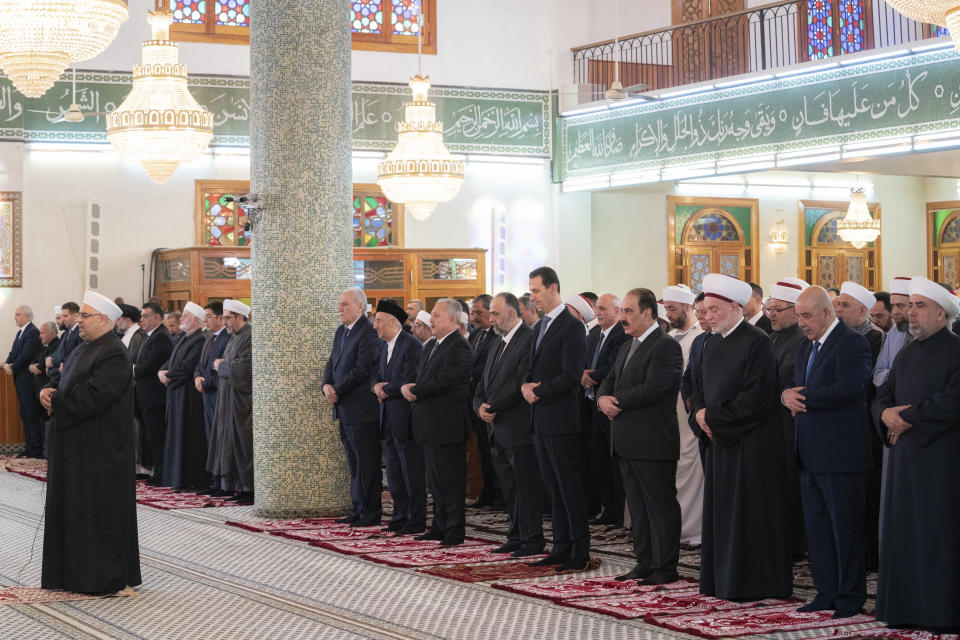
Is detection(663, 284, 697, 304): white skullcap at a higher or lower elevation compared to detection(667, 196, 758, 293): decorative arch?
lower

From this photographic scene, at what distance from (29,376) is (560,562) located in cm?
704

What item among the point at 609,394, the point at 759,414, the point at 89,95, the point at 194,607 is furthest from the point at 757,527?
the point at 89,95

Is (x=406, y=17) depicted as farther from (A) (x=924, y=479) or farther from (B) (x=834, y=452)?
(A) (x=924, y=479)

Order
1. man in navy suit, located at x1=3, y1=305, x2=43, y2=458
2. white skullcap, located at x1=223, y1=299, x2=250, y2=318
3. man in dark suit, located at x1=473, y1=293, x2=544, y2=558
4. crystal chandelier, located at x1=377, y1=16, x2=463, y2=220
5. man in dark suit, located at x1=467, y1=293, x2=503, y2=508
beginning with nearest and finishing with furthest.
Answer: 1. man in dark suit, located at x1=473, y1=293, x2=544, y2=558
2. man in dark suit, located at x1=467, y1=293, x2=503, y2=508
3. white skullcap, located at x1=223, y1=299, x2=250, y2=318
4. crystal chandelier, located at x1=377, y1=16, x2=463, y2=220
5. man in navy suit, located at x1=3, y1=305, x2=43, y2=458

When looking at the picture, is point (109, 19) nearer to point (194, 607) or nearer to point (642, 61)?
point (194, 607)

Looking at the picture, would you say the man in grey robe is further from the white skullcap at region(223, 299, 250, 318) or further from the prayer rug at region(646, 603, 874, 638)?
the prayer rug at region(646, 603, 874, 638)

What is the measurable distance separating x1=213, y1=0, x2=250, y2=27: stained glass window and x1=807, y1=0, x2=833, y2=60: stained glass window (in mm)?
6054

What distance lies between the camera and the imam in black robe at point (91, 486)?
17.1ft

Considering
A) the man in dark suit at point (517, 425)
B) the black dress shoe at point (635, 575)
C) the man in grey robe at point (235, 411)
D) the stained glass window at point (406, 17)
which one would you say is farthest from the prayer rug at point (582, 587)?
the stained glass window at point (406, 17)

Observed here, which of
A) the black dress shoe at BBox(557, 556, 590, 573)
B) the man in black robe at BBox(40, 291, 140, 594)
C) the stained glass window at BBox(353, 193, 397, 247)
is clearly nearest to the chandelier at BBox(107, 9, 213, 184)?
the stained glass window at BBox(353, 193, 397, 247)

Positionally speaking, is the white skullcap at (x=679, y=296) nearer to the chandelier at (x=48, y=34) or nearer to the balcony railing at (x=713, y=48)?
the chandelier at (x=48, y=34)

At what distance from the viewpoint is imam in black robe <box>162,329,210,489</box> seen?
8938 millimetres

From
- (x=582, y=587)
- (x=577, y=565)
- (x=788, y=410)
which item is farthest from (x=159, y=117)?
(x=788, y=410)

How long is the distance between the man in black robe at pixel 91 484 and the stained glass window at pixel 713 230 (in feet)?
31.8
